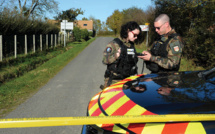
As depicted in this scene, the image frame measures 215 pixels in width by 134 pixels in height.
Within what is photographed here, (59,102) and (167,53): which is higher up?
(167,53)

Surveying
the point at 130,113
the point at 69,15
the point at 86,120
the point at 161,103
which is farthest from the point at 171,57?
the point at 69,15

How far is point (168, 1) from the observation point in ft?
43.1

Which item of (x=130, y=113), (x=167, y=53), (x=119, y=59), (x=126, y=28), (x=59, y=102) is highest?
(x=126, y=28)

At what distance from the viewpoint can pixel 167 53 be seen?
9.48 ft

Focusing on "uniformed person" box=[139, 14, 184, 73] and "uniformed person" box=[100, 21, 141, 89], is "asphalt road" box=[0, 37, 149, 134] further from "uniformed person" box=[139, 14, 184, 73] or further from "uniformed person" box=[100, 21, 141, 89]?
"uniformed person" box=[139, 14, 184, 73]

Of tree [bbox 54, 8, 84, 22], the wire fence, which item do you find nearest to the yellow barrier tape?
the wire fence

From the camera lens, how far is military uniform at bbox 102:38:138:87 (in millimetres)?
2953

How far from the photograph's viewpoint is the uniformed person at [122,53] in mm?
2955

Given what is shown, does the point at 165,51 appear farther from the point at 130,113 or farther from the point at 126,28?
the point at 130,113

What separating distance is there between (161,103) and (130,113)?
0.29m

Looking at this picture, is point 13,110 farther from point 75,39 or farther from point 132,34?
point 75,39

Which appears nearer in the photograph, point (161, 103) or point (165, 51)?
point (161, 103)

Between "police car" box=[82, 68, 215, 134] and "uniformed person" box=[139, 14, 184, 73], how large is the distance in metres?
0.42

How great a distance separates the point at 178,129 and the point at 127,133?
Answer: 39cm
